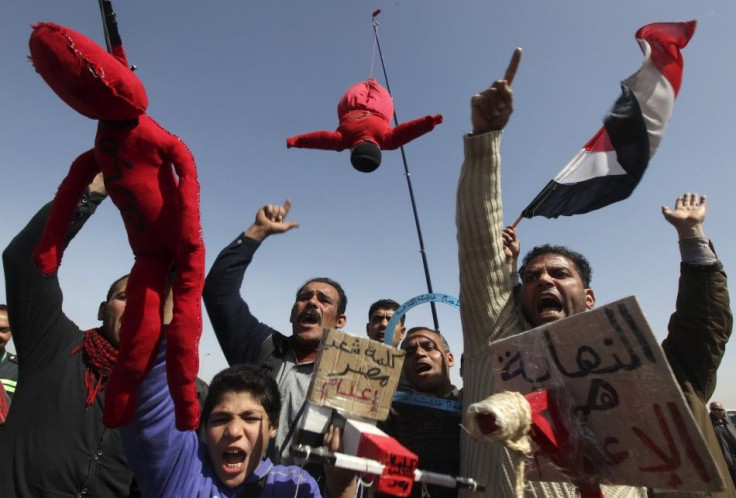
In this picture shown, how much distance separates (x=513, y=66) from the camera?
5.89ft

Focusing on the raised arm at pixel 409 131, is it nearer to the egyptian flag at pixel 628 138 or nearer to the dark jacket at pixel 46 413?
the egyptian flag at pixel 628 138

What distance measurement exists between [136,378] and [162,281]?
0.27 metres

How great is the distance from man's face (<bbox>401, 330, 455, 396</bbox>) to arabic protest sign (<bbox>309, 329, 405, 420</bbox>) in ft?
4.14

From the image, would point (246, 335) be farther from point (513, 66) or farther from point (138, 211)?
point (513, 66)

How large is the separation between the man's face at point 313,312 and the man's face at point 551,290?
1170 millimetres

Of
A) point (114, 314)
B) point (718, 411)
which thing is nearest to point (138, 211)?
point (114, 314)

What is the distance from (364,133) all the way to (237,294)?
3.94 feet

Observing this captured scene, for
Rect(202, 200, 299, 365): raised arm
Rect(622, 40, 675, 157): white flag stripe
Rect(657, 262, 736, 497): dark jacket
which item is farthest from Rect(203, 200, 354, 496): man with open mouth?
Rect(622, 40, 675, 157): white flag stripe

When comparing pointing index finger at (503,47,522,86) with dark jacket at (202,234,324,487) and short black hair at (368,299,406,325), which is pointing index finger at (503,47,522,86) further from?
short black hair at (368,299,406,325)

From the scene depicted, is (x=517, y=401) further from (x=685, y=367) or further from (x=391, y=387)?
(x=685, y=367)

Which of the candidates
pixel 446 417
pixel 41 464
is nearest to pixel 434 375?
pixel 446 417

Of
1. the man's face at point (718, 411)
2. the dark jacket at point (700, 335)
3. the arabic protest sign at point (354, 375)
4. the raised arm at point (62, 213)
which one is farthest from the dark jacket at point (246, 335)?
the man's face at point (718, 411)

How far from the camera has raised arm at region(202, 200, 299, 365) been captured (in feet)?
7.06

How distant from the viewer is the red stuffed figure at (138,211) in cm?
118
